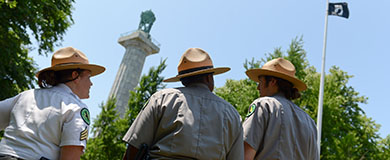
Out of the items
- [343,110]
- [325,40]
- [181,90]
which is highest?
[325,40]

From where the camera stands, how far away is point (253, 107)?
3.31 m

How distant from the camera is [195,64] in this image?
3.02 meters

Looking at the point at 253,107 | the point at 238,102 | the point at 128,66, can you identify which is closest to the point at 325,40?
the point at 238,102

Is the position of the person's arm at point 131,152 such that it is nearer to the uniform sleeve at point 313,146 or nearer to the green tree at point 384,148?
the uniform sleeve at point 313,146

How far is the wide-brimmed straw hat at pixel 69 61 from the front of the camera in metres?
2.95

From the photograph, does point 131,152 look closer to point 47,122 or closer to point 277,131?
point 47,122

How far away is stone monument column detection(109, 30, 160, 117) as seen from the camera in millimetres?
31144

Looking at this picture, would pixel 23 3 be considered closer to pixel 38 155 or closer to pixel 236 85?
pixel 38 155

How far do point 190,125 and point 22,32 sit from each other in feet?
35.9

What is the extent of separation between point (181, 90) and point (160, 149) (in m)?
0.52

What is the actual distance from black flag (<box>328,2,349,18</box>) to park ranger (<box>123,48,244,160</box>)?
15.4 meters

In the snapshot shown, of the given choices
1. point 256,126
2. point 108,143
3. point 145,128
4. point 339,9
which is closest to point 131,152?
point 145,128

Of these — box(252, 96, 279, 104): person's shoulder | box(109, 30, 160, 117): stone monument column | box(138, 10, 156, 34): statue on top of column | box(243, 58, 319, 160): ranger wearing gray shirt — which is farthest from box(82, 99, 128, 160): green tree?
box(138, 10, 156, 34): statue on top of column

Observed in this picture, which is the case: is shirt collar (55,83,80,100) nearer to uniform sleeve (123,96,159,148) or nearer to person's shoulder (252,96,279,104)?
uniform sleeve (123,96,159,148)
